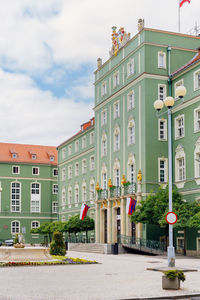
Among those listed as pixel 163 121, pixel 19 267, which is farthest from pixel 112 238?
pixel 19 267

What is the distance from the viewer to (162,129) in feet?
143

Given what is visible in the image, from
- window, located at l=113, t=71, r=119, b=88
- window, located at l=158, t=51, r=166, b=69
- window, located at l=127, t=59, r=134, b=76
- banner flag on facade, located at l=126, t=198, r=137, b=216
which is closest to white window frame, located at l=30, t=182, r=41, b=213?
window, located at l=113, t=71, r=119, b=88

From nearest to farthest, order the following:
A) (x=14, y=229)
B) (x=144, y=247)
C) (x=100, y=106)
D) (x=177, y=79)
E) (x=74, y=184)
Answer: (x=144, y=247) < (x=177, y=79) < (x=100, y=106) < (x=74, y=184) < (x=14, y=229)

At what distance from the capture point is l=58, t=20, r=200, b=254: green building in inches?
1571

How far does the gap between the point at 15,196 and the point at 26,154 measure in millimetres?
8027

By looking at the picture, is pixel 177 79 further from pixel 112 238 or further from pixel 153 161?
pixel 112 238

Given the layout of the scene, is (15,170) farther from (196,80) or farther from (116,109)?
(196,80)

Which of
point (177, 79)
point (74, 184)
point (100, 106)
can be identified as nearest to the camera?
point (177, 79)

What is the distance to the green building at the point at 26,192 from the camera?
3068 inches

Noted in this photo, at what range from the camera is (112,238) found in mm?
47625

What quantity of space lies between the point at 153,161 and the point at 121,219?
6.29 m

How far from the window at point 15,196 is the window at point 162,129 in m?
40.4

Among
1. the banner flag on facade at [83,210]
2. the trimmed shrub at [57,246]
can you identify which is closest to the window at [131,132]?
the banner flag on facade at [83,210]

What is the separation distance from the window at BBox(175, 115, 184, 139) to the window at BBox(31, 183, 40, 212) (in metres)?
42.3
